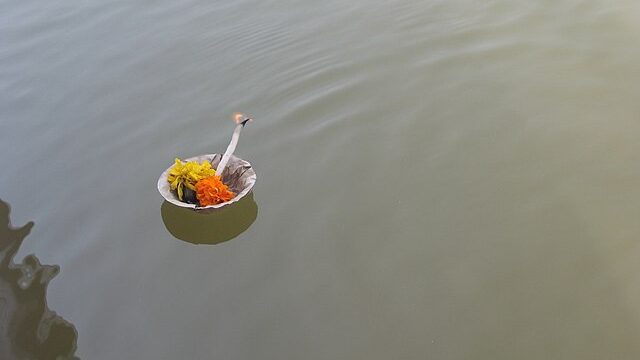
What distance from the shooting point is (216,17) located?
16.6 feet

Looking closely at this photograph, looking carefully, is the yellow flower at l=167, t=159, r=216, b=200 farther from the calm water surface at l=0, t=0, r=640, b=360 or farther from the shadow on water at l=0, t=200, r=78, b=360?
the shadow on water at l=0, t=200, r=78, b=360

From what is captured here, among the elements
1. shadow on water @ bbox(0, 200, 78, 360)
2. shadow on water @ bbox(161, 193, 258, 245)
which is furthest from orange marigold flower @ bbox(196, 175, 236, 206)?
shadow on water @ bbox(0, 200, 78, 360)

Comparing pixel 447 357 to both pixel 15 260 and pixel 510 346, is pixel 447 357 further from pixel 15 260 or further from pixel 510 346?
pixel 15 260

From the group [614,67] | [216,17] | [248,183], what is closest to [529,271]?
[248,183]

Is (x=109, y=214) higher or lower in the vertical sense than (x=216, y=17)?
lower

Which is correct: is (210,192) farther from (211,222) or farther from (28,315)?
(28,315)

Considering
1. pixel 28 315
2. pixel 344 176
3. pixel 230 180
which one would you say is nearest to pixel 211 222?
pixel 230 180

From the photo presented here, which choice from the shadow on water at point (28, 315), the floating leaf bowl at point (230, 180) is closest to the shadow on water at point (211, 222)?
the floating leaf bowl at point (230, 180)

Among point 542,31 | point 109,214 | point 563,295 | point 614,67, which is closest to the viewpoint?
point 563,295

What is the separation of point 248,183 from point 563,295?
4.89 ft

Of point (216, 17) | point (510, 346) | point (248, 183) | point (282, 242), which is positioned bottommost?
point (510, 346)

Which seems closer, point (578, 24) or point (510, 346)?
point (510, 346)

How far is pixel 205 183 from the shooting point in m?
3.28

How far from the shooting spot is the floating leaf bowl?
10.7 ft
